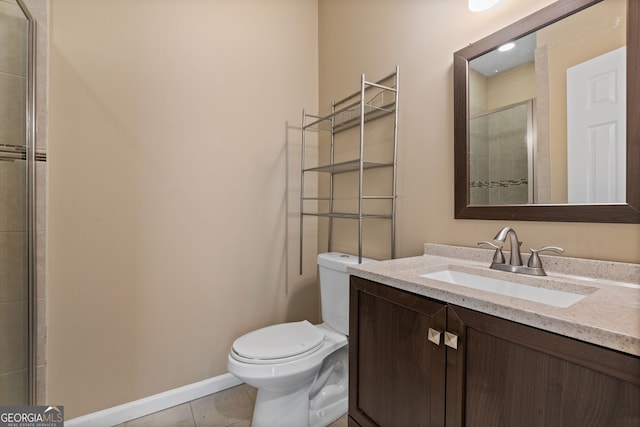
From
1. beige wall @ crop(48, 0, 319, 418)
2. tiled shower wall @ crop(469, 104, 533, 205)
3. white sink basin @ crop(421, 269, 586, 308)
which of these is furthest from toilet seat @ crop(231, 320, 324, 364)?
tiled shower wall @ crop(469, 104, 533, 205)

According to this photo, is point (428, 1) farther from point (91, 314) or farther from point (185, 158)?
point (91, 314)

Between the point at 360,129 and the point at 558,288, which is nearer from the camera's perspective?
the point at 558,288

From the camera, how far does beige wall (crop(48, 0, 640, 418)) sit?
1.34 meters

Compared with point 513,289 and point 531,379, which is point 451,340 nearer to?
point 531,379

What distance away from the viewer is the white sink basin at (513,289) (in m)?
0.82

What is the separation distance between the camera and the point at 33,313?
128 centimetres

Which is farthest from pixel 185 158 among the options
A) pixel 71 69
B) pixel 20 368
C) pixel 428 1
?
pixel 428 1

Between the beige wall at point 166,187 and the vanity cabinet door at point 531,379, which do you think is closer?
the vanity cabinet door at point 531,379

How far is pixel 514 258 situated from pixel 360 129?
96 centimetres

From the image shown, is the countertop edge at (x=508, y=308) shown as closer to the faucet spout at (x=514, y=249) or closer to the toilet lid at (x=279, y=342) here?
the faucet spout at (x=514, y=249)

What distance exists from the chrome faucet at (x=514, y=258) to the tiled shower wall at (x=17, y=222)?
1.86 m

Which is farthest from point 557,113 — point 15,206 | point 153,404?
point 153,404

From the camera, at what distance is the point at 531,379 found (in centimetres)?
59

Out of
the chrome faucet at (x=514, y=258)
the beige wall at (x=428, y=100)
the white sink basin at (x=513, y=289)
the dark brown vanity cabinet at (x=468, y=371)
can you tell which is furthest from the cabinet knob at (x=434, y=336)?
the beige wall at (x=428, y=100)
